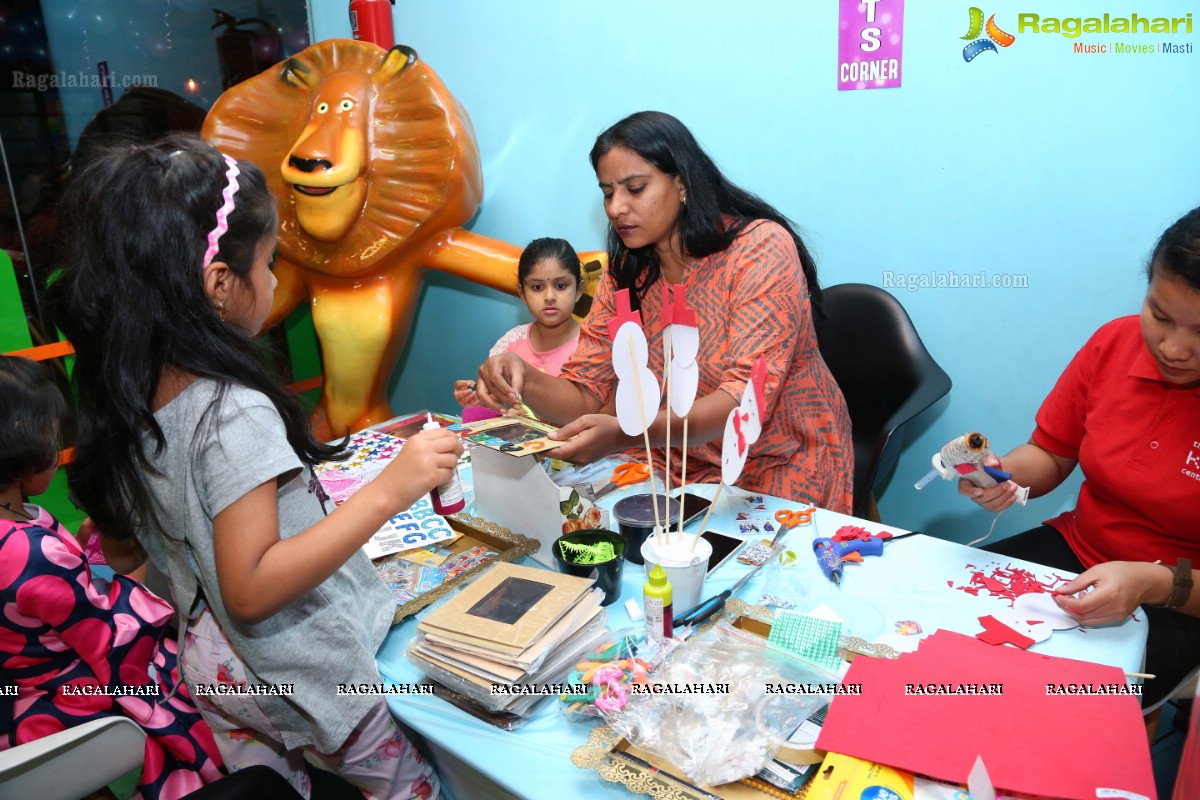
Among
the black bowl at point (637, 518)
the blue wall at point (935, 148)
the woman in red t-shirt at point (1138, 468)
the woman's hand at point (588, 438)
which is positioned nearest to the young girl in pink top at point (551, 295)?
the blue wall at point (935, 148)

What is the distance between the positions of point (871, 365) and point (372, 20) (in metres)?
1.98

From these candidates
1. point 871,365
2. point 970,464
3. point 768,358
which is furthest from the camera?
point 871,365

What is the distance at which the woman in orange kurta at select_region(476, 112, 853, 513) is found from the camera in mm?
1438

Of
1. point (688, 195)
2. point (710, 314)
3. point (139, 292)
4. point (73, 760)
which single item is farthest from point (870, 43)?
point (73, 760)

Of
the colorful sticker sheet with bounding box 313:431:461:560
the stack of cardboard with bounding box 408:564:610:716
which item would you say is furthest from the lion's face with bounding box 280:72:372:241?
the stack of cardboard with bounding box 408:564:610:716

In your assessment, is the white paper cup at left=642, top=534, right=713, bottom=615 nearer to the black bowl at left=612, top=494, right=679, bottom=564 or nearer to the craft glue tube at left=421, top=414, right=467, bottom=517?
the black bowl at left=612, top=494, right=679, bottom=564

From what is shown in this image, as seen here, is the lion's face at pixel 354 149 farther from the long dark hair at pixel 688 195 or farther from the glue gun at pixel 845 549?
the glue gun at pixel 845 549

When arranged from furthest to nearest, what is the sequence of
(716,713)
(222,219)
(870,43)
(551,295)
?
(551,295) → (870,43) → (222,219) → (716,713)

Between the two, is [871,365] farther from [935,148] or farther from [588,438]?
[588,438]

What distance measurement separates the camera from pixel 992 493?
121 centimetres

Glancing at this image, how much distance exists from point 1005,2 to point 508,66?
1.46m

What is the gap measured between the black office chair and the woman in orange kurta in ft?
0.82

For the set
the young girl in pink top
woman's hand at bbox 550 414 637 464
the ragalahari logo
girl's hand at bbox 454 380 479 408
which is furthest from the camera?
the young girl in pink top

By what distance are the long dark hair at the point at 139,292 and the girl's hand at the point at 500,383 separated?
1.92 feet
